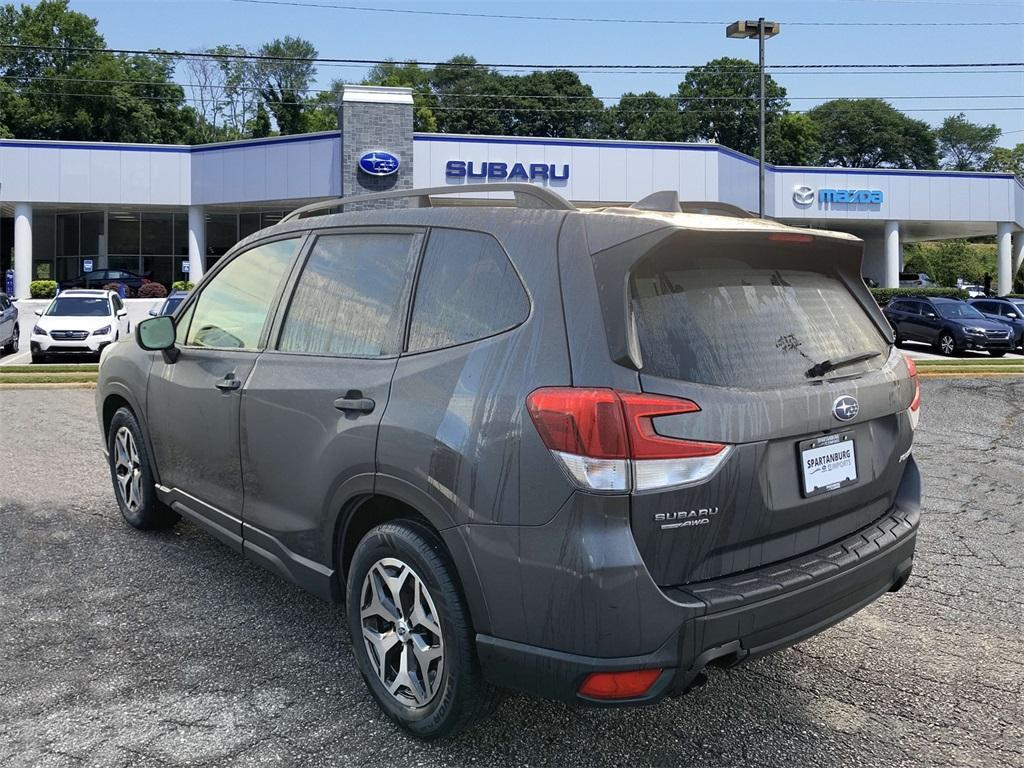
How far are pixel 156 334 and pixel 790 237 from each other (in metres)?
3.06

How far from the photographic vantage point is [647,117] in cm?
9012

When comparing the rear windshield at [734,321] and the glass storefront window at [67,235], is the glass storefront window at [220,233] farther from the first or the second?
the rear windshield at [734,321]

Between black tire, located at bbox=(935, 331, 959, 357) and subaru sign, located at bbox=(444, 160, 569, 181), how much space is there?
1611 cm

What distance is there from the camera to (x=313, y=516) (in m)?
3.25

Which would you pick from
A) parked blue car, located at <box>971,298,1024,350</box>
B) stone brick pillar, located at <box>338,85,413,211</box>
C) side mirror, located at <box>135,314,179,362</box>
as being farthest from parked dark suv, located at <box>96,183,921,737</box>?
stone brick pillar, located at <box>338,85,413,211</box>

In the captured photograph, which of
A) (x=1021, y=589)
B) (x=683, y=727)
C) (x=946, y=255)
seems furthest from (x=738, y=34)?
(x=946, y=255)

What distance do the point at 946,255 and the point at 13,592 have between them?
3166 inches

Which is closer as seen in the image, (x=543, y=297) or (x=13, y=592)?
(x=543, y=297)

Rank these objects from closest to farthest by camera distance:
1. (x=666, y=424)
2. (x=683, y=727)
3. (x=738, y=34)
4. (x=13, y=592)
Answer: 1. (x=666, y=424)
2. (x=683, y=727)
3. (x=13, y=592)
4. (x=738, y=34)

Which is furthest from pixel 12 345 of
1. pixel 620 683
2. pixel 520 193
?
pixel 620 683

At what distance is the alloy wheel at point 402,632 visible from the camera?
2783 millimetres

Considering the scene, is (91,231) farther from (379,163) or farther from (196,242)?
(379,163)

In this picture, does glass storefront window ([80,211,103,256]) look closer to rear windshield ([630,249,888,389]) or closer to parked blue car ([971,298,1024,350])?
parked blue car ([971,298,1024,350])

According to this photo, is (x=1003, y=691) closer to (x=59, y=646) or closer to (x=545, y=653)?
(x=545, y=653)
